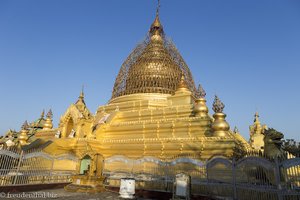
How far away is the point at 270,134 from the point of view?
40.4 feet

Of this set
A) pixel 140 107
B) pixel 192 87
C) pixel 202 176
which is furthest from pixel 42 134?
pixel 202 176

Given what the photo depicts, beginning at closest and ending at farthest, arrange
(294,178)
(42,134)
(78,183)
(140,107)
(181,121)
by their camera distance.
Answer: (294,178)
(78,183)
(181,121)
(140,107)
(42,134)

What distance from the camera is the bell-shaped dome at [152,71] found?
27158mm

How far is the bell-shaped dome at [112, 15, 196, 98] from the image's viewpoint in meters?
27.2

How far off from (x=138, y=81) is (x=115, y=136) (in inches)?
358

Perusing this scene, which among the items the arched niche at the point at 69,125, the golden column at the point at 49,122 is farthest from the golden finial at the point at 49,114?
the arched niche at the point at 69,125

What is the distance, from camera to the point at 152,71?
2788 cm

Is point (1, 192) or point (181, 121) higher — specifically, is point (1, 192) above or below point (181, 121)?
below

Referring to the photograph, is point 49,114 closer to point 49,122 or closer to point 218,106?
point 49,122

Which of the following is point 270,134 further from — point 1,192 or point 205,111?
point 1,192

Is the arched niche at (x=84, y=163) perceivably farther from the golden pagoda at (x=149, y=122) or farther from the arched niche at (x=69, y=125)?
the arched niche at (x=69, y=125)

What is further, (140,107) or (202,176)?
(140,107)

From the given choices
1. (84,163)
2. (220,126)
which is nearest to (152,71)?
(220,126)

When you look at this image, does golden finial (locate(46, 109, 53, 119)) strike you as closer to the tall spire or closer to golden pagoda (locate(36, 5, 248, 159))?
golden pagoda (locate(36, 5, 248, 159))
